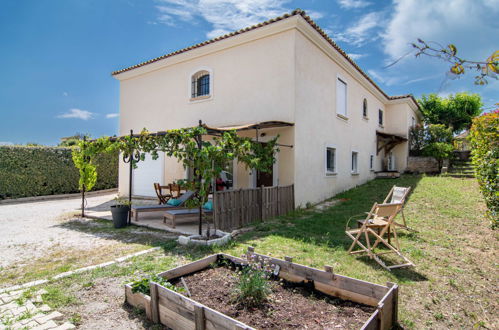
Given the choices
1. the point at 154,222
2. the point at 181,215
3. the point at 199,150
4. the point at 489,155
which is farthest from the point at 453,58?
the point at 154,222

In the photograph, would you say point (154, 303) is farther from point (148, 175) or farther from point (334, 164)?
point (148, 175)

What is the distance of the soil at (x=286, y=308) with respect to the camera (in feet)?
8.71

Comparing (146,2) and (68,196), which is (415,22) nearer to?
(146,2)

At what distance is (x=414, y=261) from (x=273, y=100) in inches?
252

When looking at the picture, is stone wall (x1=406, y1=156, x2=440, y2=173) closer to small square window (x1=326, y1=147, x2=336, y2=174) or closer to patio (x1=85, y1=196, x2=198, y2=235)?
small square window (x1=326, y1=147, x2=336, y2=174)

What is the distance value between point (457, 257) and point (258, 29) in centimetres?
827

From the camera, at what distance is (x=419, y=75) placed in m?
1.68

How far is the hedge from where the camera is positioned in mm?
13086

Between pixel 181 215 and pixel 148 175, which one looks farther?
pixel 148 175

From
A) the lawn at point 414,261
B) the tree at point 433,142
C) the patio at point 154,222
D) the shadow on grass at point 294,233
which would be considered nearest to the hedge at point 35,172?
the patio at point 154,222

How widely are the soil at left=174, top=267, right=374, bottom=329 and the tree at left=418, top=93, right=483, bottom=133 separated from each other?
25.0m

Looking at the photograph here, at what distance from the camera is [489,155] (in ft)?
19.0

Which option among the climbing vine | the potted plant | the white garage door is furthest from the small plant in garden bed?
the white garage door

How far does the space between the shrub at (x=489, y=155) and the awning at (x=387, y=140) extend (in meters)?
10.5
